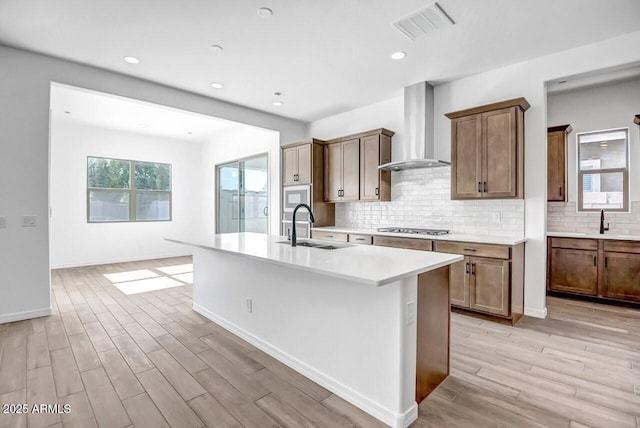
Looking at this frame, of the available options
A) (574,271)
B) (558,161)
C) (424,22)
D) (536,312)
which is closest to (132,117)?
(424,22)

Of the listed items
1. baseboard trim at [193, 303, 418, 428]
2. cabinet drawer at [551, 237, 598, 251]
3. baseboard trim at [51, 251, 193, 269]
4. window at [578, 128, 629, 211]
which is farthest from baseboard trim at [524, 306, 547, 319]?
baseboard trim at [51, 251, 193, 269]

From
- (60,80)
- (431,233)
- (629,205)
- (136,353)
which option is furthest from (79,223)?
(629,205)

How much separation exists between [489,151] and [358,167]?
1.87 m

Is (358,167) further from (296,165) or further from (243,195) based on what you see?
(243,195)

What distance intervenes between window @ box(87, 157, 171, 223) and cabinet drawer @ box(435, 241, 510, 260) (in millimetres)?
6644

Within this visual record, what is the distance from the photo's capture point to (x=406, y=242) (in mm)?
3881

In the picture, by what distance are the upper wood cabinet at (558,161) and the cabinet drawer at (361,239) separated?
281cm

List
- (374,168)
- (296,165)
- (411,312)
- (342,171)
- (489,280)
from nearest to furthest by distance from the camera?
1. (411,312)
2. (489,280)
3. (374,168)
4. (342,171)
5. (296,165)

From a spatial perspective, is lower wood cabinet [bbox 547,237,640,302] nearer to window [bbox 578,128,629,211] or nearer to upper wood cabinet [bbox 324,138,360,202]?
window [bbox 578,128,629,211]

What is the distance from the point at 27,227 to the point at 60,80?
66.0 inches

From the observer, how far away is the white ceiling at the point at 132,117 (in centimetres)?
489

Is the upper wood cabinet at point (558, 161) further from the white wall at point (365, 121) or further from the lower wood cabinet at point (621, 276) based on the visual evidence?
the white wall at point (365, 121)

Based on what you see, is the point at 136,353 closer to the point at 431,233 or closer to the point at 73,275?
the point at 431,233

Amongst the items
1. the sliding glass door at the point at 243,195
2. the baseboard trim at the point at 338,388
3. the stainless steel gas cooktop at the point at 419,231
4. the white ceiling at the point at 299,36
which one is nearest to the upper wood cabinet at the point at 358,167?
the stainless steel gas cooktop at the point at 419,231
